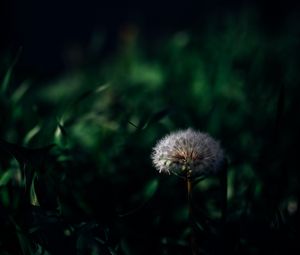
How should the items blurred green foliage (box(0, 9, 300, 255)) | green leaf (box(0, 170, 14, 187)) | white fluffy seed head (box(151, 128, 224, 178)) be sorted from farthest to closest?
green leaf (box(0, 170, 14, 187)), blurred green foliage (box(0, 9, 300, 255)), white fluffy seed head (box(151, 128, 224, 178))

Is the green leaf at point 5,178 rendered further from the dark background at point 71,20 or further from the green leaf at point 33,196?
the dark background at point 71,20

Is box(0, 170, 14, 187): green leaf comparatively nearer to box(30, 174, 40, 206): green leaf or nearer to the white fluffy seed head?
box(30, 174, 40, 206): green leaf

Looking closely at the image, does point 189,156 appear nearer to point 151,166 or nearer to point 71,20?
point 151,166

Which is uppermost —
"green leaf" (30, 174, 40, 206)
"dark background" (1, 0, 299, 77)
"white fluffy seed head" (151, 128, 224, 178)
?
"white fluffy seed head" (151, 128, 224, 178)

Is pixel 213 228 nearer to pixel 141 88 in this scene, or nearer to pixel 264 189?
pixel 264 189

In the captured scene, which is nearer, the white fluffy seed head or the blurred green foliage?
the white fluffy seed head

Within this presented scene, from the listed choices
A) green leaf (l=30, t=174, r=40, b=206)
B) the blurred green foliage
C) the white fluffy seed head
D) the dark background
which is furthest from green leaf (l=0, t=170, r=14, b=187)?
the dark background

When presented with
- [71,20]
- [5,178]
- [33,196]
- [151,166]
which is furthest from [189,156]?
[71,20]
